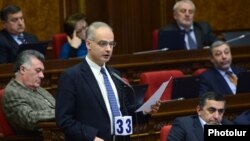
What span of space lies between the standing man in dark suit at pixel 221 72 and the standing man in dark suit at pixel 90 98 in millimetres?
2646

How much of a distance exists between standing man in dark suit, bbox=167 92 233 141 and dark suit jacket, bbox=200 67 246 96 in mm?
1610

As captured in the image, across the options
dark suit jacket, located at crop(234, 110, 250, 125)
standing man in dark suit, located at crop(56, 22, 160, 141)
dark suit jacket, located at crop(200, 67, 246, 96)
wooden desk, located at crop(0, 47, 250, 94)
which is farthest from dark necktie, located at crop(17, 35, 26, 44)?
standing man in dark suit, located at crop(56, 22, 160, 141)

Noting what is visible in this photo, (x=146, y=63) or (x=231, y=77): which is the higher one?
(x=146, y=63)

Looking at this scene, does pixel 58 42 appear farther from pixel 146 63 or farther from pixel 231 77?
pixel 231 77

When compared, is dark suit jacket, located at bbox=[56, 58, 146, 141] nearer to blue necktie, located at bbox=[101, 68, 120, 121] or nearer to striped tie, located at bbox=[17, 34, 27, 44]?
blue necktie, located at bbox=[101, 68, 120, 121]

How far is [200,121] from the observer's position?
17.0ft

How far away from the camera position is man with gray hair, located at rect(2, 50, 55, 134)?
17.5ft

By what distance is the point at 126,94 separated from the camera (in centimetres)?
455

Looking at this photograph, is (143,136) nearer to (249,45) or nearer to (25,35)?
(25,35)

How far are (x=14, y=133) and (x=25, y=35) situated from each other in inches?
90.1

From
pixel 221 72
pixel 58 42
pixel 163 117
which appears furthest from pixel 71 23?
pixel 163 117

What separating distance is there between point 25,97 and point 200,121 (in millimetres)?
1258

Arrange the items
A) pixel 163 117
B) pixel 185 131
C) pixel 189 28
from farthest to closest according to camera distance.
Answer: pixel 189 28
pixel 163 117
pixel 185 131

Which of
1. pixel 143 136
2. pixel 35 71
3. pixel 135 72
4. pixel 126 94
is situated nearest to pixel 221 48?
pixel 135 72
